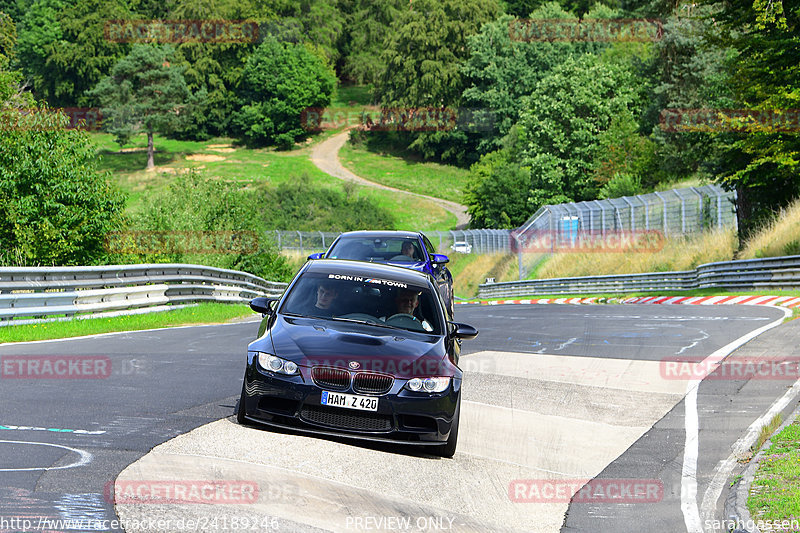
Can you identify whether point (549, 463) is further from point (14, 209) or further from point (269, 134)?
point (269, 134)

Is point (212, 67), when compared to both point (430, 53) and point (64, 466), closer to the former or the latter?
point (430, 53)

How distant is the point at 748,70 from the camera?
2861 centimetres

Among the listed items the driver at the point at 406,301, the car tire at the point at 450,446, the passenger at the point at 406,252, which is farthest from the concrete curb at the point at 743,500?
the passenger at the point at 406,252

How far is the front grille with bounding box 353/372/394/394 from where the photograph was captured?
288 inches

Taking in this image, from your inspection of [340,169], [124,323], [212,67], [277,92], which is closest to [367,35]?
[212,67]

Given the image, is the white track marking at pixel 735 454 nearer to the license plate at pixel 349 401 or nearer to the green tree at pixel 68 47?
the license plate at pixel 349 401

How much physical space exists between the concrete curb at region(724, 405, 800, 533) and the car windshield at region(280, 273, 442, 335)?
278cm

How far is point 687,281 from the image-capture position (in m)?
36.7

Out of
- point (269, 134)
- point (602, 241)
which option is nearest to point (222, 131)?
point (269, 134)

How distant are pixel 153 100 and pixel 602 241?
8065cm

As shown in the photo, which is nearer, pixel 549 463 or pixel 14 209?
pixel 549 463

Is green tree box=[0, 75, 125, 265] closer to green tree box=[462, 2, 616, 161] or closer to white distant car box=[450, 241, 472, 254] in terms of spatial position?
white distant car box=[450, 241, 472, 254]

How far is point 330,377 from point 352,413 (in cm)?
32

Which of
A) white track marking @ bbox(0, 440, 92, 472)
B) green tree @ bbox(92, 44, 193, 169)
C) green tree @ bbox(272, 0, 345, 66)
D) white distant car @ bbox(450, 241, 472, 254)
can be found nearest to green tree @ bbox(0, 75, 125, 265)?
white track marking @ bbox(0, 440, 92, 472)
